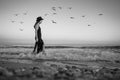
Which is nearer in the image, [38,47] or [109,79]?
[109,79]

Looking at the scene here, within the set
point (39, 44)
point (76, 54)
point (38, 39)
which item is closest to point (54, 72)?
point (39, 44)

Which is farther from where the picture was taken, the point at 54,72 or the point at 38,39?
the point at 38,39

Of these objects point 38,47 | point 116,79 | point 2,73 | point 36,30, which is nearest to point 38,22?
point 36,30

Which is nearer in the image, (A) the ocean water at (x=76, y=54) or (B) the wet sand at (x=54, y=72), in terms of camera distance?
(B) the wet sand at (x=54, y=72)

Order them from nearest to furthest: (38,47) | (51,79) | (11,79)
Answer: (11,79), (51,79), (38,47)

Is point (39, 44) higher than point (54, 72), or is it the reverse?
point (39, 44)

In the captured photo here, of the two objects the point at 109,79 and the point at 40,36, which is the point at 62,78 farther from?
the point at 40,36

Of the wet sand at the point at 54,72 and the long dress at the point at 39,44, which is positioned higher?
the long dress at the point at 39,44

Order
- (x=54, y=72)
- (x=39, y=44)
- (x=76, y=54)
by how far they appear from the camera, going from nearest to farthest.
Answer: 1. (x=54, y=72)
2. (x=39, y=44)
3. (x=76, y=54)

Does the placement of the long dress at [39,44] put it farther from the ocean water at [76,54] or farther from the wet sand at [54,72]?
the wet sand at [54,72]

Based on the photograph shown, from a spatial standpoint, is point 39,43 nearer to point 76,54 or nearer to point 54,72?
point 76,54

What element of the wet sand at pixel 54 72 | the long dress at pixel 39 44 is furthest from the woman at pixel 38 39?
the wet sand at pixel 54 72

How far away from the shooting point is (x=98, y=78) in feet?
11.8

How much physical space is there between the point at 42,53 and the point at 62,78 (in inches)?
255
